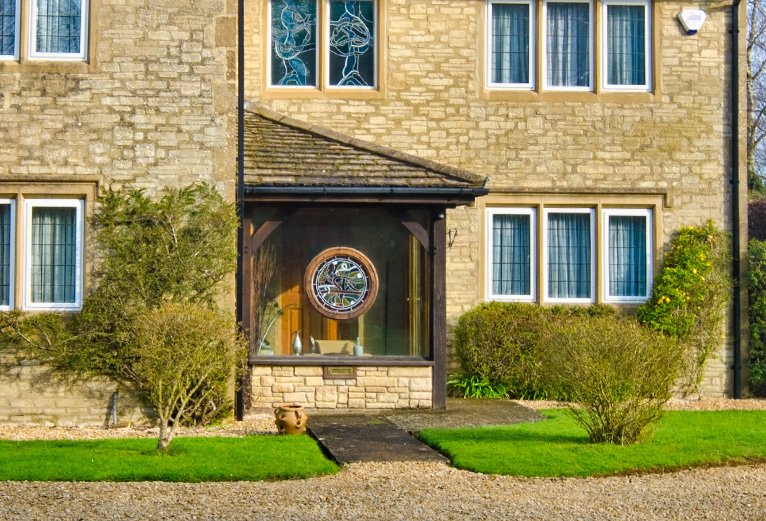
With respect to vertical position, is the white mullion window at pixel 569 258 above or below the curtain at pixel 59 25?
below

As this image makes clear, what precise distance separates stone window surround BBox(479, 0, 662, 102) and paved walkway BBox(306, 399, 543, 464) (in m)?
4.69

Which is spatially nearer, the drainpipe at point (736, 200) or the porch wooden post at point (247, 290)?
the porch wooden post at point (247, 290)

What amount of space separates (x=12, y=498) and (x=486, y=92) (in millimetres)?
10014

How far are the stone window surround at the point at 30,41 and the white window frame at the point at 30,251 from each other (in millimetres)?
1679

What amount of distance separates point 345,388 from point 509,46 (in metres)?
6.07

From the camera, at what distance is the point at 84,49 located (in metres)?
12.6

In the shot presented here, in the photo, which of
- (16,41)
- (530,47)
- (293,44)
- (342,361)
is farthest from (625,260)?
(16,41)

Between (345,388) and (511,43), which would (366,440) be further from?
(511,43)

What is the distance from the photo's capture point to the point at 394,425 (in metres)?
11.8

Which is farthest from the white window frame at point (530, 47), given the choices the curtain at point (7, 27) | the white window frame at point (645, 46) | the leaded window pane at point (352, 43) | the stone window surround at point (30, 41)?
the curtain at point (7, 27)

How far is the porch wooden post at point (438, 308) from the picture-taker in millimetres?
13258

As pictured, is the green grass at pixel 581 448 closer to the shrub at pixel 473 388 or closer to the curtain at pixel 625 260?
the shrub at pixel 473 388

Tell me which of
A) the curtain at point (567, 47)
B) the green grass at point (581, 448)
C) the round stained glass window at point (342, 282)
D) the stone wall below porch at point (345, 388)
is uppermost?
the curtain at point (567, 47)

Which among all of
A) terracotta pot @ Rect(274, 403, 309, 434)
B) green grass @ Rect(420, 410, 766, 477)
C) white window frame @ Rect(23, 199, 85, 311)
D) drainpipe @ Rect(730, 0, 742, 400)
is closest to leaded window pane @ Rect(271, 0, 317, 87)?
white window frame @ Rect(23, 199, 85, 311)
